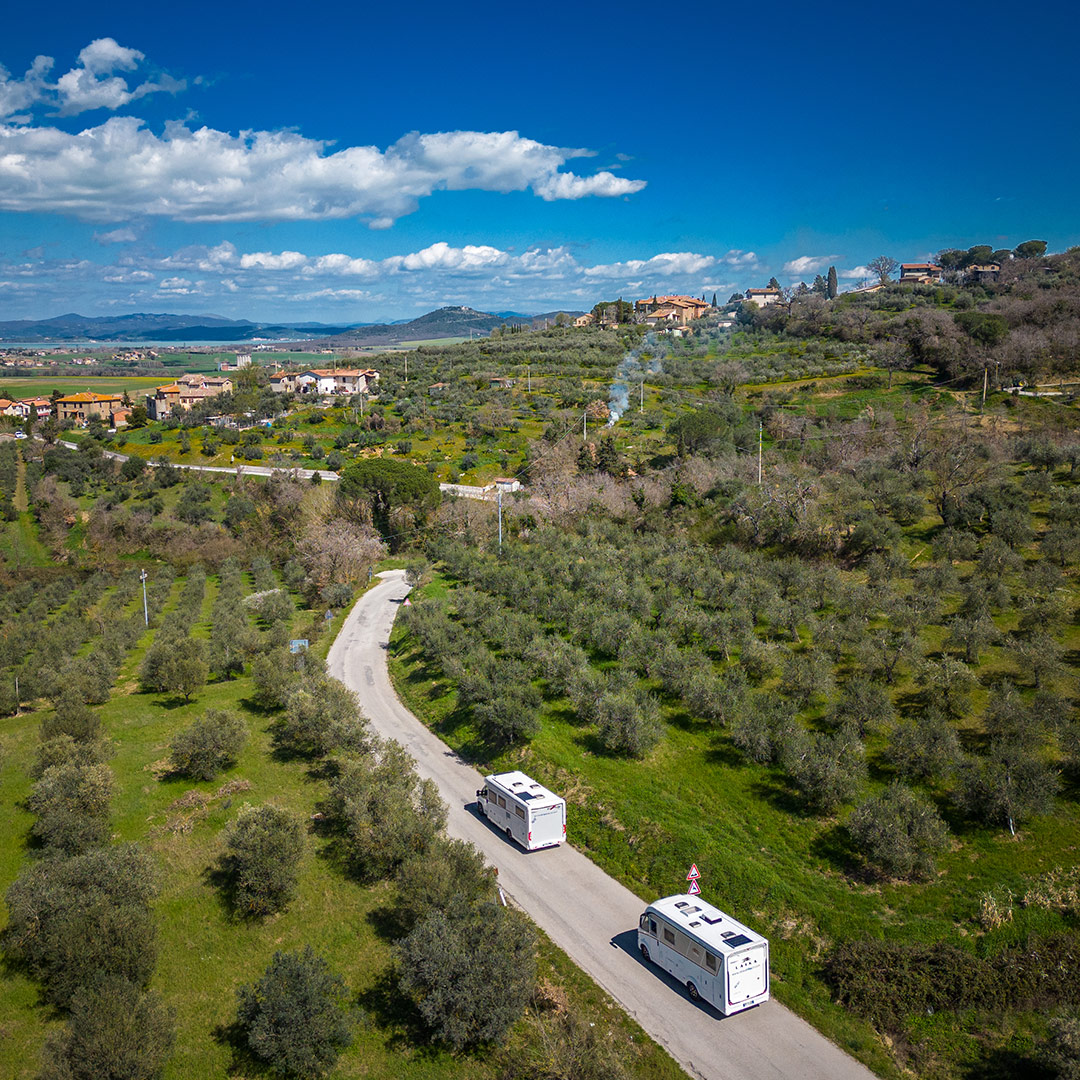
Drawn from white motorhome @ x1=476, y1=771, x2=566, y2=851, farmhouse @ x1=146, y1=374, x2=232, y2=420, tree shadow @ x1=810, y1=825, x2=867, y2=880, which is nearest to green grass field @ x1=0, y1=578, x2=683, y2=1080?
white motorhome @ x1=476, y1=771, x2=566, y2=851

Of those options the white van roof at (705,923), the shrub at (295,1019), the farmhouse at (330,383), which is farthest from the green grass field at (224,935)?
the farmhouse at (330,383)

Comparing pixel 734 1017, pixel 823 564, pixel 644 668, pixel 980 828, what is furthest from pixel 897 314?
pixel 734 1017

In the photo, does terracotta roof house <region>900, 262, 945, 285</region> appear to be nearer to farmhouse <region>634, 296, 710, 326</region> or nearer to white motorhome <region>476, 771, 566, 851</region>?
farmhouse <region>634, 296, 710, 326</region>

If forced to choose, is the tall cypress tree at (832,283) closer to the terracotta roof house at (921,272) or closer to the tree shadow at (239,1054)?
the terracotta roof house at (921,272)

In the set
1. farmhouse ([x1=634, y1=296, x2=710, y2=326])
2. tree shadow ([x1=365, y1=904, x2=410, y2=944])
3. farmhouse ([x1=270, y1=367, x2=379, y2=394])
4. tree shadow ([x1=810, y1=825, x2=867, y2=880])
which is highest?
farmhouse ([x1=634, y1=296, x2=710, y2=326])

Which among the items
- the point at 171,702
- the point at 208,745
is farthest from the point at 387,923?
the point at 171,702

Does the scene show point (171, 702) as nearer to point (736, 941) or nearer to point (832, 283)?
point (736, 941)
